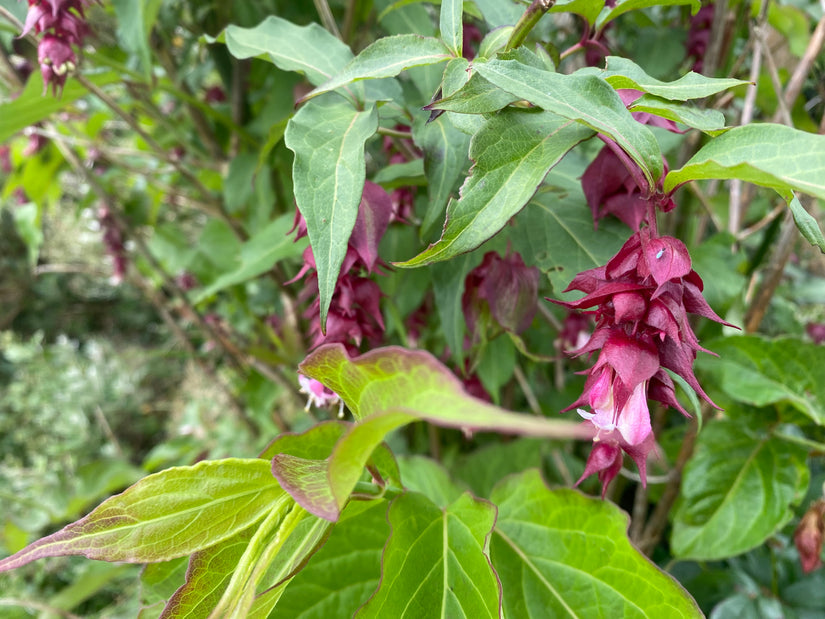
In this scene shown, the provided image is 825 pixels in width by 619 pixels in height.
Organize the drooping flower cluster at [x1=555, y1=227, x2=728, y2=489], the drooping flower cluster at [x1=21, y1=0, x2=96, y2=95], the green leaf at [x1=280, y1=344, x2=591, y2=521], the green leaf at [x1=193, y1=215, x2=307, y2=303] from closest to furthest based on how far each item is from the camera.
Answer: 1. the green leaf at [x1=280, y1=344, x2=591, y2=521]
2. the drooping flower cluster at [x1=555, y1=227, x2=728, y2=489]
3. the drooping flower cluster at [x1=21, y1=0, x2=96, y2=95]
4. the green leaf at [x1=193, y1=215, x2=307, y2=303]

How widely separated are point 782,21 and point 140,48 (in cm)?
90

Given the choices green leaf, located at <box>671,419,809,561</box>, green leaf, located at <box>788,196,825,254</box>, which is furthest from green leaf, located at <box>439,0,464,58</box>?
green leaf, located at <box>671,419,809,561</box>

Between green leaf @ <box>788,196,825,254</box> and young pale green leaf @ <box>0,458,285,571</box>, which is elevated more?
green leaf @ <box>788,196,825,254</box>

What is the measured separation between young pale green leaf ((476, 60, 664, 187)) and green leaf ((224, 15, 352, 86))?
0.22 metres

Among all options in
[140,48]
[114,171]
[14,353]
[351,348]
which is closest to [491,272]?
[351,348]

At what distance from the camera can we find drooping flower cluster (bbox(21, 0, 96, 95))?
529 mm

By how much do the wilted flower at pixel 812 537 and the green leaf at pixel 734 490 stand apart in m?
0.04

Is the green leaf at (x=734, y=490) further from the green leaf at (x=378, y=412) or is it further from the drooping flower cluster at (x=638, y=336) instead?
the green leaf at (x=378, y=412)

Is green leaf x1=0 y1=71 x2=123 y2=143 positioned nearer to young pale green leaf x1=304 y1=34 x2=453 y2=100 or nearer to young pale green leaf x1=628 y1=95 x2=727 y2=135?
young pale green leaf x1=304 y1=34 x2=453 y2=100

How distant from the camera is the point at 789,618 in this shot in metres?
0.82

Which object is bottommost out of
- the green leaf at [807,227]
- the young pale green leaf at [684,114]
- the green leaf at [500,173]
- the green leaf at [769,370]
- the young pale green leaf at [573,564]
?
the green leaf at [769,370]

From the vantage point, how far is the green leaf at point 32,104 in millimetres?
695

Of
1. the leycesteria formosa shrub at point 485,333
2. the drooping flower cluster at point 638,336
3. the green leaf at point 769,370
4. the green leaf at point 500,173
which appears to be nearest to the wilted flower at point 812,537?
the leycesteria formosa shrub at point 485,333

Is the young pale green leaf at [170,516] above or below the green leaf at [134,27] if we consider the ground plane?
below
